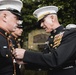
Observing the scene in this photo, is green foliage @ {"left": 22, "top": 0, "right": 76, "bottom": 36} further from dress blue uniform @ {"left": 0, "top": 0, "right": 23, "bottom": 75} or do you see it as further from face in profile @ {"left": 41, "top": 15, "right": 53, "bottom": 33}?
dress blue uniform @ {"left": 0, "top": 0, "right": 23, "bottom": 75}

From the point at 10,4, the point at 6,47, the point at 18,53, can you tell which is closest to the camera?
the point at 18,53

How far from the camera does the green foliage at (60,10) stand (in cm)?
934

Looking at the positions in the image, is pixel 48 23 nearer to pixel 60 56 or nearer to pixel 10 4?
pixel 10 4

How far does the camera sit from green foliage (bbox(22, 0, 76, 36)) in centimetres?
934

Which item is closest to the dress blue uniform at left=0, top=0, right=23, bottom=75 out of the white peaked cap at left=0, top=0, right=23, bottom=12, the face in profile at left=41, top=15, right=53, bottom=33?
the white peaked cap at left=0, top=0, right=23, bottom=12

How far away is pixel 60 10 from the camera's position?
31.1ft

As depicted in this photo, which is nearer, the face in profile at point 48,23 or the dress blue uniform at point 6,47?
the dress blue uniform at point 6,47

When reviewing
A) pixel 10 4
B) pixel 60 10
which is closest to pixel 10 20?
pixel 10 4

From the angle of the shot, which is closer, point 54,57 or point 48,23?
point 54,57

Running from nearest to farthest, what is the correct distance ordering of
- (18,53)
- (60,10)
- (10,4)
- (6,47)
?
(18,53) → (6,47) → (10,4) → (60,10)

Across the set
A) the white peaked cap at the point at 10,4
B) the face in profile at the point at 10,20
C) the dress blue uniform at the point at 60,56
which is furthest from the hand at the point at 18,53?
the white peaked cap at the point at 10,4

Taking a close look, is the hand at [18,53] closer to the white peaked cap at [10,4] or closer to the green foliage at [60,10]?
the white peaked cap at [10,4]

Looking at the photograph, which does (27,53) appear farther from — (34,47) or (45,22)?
(34,47)

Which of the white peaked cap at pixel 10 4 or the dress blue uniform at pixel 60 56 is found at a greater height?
the white peaked cap at pixel 10 4
